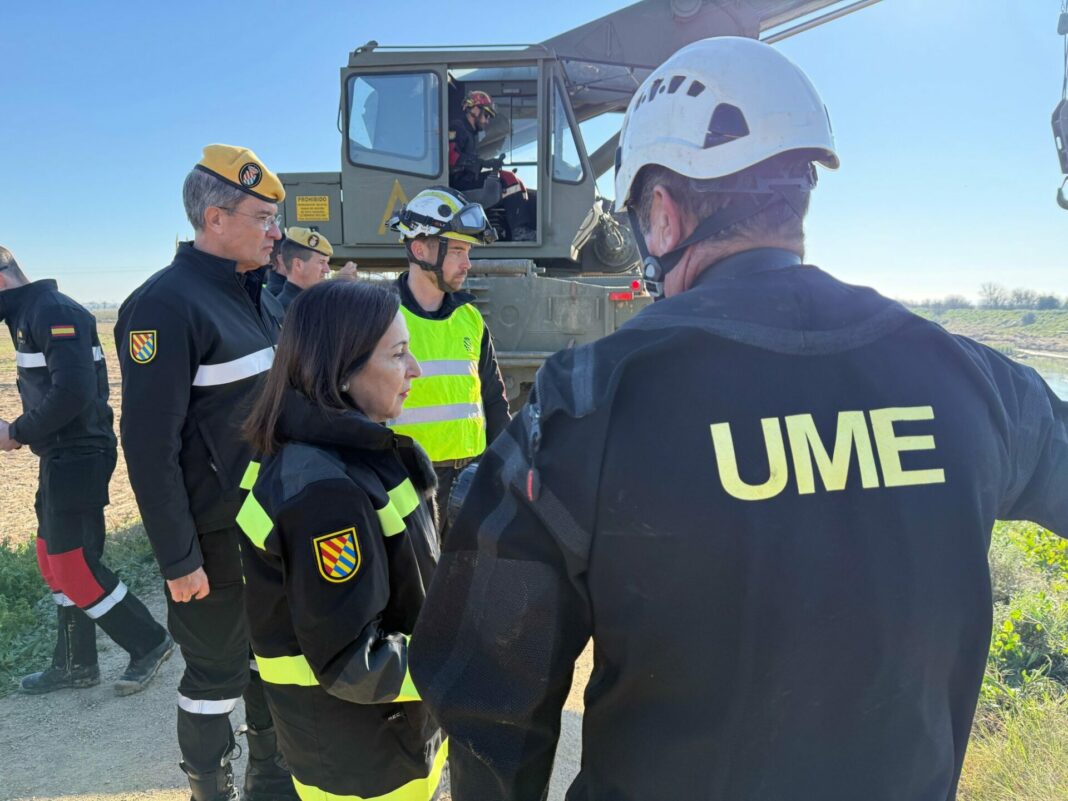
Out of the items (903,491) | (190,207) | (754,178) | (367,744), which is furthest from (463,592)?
(190,207)

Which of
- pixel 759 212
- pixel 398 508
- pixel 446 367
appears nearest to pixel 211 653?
pixel 398 508

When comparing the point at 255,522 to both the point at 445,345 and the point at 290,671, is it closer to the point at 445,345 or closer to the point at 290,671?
the point at 290,671

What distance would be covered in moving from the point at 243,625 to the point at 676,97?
2256 mm

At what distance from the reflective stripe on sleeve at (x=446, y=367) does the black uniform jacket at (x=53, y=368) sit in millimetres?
1626

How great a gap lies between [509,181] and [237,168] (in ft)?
14.3

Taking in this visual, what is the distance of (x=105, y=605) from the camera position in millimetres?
3701

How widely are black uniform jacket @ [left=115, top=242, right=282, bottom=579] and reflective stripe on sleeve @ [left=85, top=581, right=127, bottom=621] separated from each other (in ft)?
5.42

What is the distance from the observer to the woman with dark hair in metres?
1.51

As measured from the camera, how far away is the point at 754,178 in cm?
110

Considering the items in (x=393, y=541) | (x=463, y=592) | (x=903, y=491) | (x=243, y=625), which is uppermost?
(x=903, y=491)

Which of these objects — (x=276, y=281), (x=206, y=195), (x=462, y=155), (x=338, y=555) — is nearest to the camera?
(x=338, y=555)

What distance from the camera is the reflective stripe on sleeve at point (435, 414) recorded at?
3.14 meters

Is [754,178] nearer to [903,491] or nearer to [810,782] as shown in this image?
[903,491]

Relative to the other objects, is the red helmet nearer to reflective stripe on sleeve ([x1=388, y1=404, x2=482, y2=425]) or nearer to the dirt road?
reflective stripe on sleeve ([x1=388, y1=404, x2=482, y2=425])
